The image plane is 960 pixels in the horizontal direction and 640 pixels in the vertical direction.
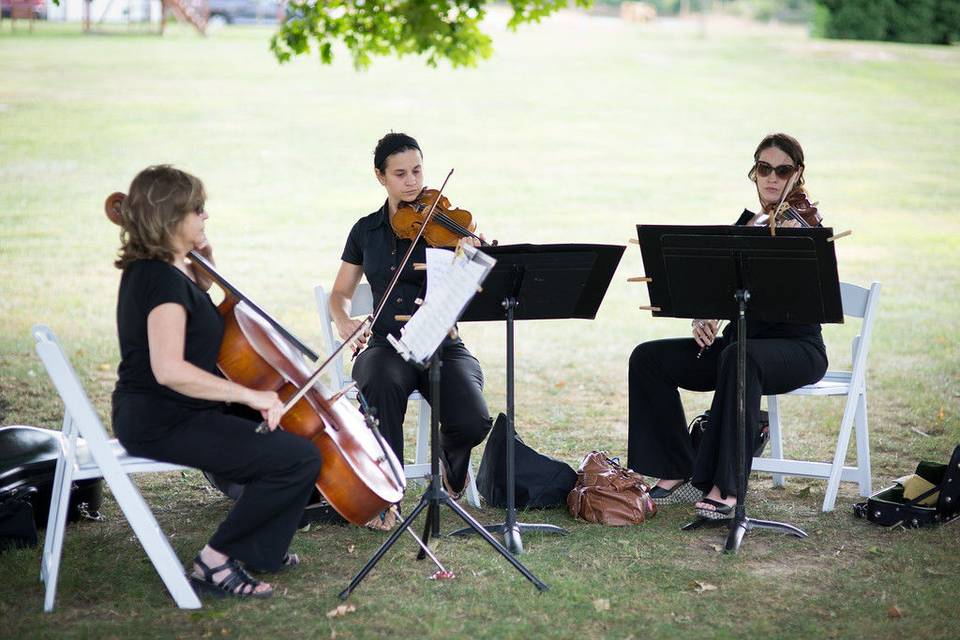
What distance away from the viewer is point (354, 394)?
4957 mm

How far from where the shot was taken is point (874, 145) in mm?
20219

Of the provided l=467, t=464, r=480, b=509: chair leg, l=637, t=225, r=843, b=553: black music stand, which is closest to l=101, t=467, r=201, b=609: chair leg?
l=467, t=464, r=480, b=509: chair leg

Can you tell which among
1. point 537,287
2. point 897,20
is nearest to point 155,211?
point 537,287

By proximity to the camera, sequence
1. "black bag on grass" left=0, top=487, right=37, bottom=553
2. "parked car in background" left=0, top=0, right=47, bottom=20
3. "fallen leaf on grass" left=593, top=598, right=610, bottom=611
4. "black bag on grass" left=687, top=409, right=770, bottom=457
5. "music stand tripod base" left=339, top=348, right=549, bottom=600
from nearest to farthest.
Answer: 1. "fallen leaf on grass" left=593, top=598, right=610, bottom=611
2. "music stand tripod base" left=339, top=348, right=549, bottom=600
3. "black bag on grass" left=0, top=487, right=37, bottom=553
4. "black bag on grass" left=687, top=409, right=770, bottom=457
5. "parked car in background" left=0, top=0, right=47, bottom=20

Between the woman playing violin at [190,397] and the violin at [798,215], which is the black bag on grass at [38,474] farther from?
the violin at [798,215]

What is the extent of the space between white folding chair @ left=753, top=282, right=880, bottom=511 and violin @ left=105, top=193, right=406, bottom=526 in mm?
2010

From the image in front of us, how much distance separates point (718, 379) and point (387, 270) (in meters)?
1.52

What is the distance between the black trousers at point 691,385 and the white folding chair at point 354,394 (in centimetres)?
76

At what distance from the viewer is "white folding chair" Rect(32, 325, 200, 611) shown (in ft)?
12.8

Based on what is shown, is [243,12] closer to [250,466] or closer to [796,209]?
[796,209]

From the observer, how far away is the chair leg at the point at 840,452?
516cm

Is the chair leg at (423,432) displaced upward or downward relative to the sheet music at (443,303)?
downward

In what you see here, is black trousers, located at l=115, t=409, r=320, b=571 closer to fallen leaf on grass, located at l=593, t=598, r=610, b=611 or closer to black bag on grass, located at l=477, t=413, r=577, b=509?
fallen leaf on grass, located at l=593, t=598, r=610, b=611

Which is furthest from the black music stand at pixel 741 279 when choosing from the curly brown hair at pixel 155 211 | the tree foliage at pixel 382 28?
the tree foliage at pixel 382 28
